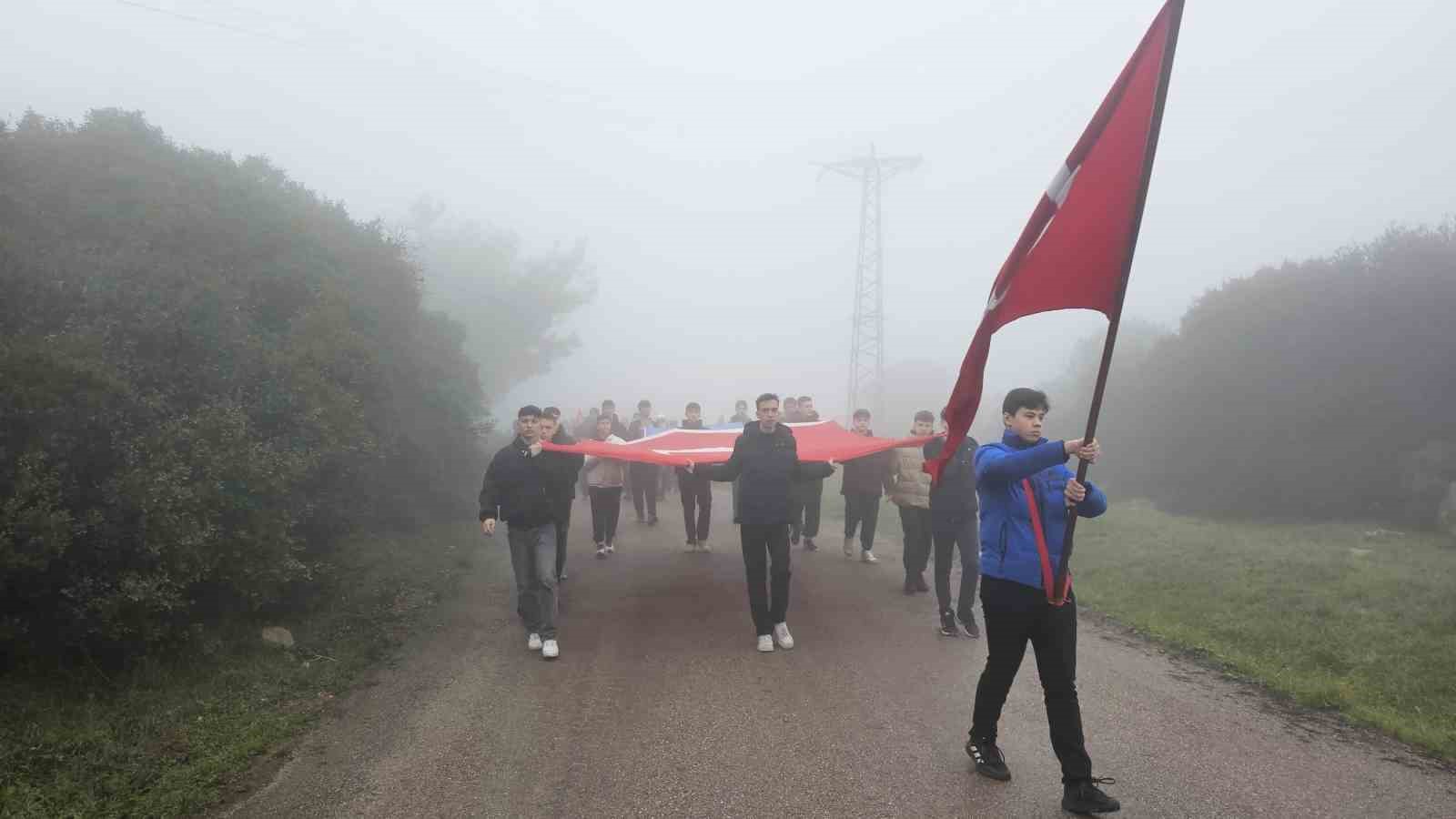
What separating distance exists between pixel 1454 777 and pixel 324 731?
631 centimetres

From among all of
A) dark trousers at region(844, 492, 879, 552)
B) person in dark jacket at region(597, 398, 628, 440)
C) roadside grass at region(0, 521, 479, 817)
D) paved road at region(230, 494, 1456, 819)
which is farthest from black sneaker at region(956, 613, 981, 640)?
person in dark jacket at region(597, 398, 628, 440)

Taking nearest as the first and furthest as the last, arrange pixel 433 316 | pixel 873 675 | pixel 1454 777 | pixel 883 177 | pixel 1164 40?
1. pixel 1164 40
2. pixel 1454 777
3. pixel 873 675
4. pixel 433 316
5. pixel 883 177

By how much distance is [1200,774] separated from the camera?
4.07m

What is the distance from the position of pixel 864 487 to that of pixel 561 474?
4.64 meters

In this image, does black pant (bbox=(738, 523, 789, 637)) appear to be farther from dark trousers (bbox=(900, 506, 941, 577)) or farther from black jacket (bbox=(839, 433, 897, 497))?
black jacket (bbox=(839, 433, 897, 497))

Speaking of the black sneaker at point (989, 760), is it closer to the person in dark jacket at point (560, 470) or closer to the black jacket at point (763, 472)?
the black jacket at point (763, 472)

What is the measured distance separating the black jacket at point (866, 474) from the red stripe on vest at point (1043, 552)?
5.80 m

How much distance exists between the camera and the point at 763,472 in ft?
21.1

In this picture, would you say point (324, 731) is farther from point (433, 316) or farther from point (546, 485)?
point (433, 316)

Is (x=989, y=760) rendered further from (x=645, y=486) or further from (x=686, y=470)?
(x=645, y=486)

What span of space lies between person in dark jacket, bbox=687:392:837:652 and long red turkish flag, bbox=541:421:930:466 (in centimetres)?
106

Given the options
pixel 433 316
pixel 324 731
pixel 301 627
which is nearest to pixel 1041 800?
pixel 324 731

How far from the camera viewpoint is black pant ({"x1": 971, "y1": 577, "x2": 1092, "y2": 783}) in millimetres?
3732

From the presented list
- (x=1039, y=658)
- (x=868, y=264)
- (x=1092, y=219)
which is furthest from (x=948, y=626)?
(x=868, y=264)
